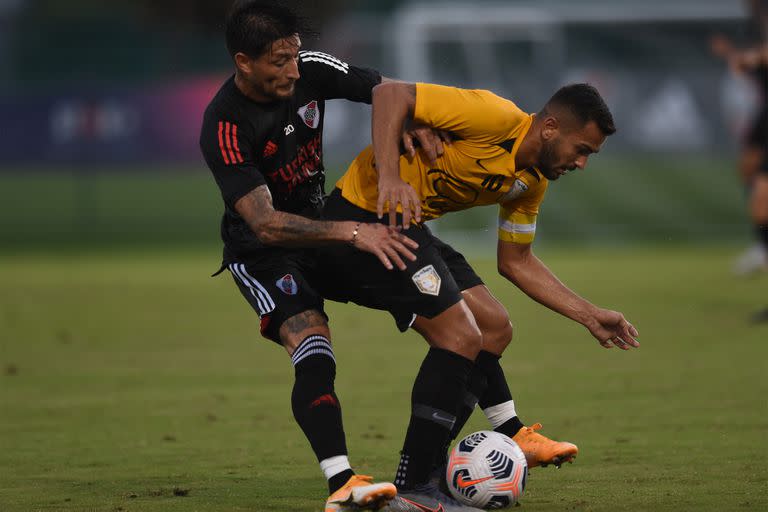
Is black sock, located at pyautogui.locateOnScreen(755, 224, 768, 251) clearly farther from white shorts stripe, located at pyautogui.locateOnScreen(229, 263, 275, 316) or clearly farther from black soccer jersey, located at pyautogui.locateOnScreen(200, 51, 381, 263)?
white shorts stripe, located at pyautogui.locateOnScreen(229, 263, 275, 316)

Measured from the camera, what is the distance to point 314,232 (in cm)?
561

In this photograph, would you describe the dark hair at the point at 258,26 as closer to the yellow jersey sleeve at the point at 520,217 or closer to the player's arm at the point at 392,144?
the player's arm at the point at 392,144

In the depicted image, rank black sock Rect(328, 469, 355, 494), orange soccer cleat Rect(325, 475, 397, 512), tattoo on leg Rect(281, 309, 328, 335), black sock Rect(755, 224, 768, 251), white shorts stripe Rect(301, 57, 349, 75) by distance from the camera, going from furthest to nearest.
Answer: black sock Rect(755, 224, 768, 251), white shorts stripe Rect(301, 57, 349, 75), tattoo on leg Rect(281, 309, 328, 335), black sock Rect(328, 469, 355, 494), orange soccer cleat Rect(325, 475, 397, 512)

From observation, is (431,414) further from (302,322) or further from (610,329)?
(610,329)

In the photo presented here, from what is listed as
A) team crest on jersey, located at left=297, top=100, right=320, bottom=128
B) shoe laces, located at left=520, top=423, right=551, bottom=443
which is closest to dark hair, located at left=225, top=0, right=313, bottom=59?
team crest on jersey, located at left=297, top=100, right=320, bottom=128

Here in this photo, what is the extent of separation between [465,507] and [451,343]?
2.50 feet

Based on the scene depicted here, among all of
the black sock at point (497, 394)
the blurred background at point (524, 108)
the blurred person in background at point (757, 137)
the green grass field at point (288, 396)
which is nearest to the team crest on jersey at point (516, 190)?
the black sock at point (497, 394)

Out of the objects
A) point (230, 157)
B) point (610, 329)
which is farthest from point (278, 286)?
point (610, 329)

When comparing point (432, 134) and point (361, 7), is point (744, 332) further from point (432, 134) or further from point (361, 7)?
point (361, 7)

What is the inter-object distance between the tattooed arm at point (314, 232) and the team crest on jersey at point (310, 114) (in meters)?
0.63

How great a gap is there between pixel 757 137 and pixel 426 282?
478 inches

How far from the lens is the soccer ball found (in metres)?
5.79

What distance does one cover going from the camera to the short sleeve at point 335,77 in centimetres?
643

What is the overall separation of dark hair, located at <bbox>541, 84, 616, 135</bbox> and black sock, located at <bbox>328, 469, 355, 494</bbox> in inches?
73.2
